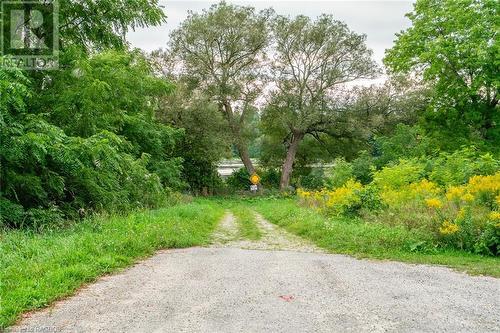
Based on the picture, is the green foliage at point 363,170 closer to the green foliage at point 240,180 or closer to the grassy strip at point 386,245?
the grassy strip at point 386,245

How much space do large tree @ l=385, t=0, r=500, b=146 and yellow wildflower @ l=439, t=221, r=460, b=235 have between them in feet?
45.2

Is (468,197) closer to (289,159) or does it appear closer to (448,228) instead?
(448,228)

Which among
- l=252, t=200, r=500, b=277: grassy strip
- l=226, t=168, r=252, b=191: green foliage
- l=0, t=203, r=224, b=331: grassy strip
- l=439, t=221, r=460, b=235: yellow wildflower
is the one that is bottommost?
l=226, t=168, r=252, b=191: green foliage

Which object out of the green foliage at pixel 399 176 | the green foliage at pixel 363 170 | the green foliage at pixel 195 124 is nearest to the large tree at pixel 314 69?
the green foliage at pixel 195 124

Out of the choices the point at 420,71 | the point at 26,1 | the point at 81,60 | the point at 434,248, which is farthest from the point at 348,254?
the point at 420,71

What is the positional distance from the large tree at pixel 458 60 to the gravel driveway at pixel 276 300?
16.9 meters

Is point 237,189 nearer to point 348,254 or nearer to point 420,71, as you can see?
point 420,71

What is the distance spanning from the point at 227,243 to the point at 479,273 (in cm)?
533

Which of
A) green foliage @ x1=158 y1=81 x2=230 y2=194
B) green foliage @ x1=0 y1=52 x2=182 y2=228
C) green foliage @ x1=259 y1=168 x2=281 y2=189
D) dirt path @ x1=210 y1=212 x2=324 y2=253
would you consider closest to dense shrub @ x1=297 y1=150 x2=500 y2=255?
dirt path @ x1=210 y1=212 x2=324 y2=253

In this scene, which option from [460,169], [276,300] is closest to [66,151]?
[276,300]

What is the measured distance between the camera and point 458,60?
21375mm

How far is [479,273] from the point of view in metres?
6.71

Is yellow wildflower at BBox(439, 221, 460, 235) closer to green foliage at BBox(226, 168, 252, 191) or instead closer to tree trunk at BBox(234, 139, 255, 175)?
tree trunk at BBox(234, 139, 255, 175)

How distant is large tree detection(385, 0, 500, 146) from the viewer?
20.4 m
